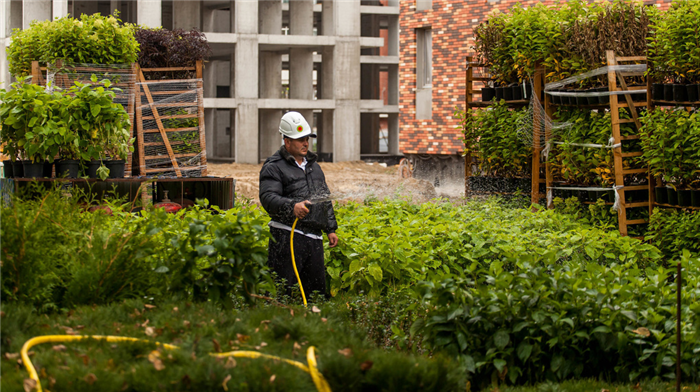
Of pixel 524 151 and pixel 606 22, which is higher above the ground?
pixel 606 22

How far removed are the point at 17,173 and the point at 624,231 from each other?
7.39 meters

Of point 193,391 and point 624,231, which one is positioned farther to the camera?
point 624,231

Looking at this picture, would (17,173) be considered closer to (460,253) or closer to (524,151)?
(460,253)

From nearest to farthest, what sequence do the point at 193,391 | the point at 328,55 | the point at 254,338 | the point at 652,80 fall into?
the point at 193,391, the point at 254,338, the point at 652,80, the point at 328,55

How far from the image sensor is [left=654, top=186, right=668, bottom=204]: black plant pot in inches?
342

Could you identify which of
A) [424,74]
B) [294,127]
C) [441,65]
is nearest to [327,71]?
[424,74]

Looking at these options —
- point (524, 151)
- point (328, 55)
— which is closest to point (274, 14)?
point (328, 55)

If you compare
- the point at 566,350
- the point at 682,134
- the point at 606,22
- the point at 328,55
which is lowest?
the point at 566,350

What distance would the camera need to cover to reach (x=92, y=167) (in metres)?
8.77

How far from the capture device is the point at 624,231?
8977 millimetres

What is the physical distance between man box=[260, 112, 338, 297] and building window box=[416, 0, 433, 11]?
60.5 feet

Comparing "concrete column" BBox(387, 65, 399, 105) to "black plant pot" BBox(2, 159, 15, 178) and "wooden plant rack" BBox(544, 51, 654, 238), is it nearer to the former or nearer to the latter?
"wooden plant rack" BBox(544, 51, 654, 238)

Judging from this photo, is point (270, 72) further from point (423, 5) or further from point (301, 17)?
point (423, 5)

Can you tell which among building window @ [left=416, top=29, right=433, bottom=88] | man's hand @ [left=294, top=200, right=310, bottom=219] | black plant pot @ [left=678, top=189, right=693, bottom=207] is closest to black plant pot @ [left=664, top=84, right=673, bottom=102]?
black plant pot @ [left=678, top=189, right=693, bottom=207]
